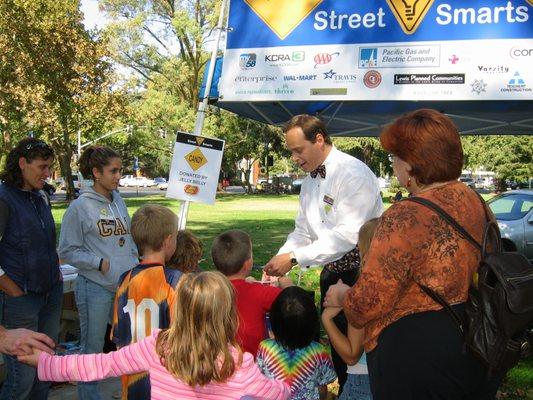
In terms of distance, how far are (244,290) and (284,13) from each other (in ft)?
9.20

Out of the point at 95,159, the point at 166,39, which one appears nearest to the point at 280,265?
the point at 95,159

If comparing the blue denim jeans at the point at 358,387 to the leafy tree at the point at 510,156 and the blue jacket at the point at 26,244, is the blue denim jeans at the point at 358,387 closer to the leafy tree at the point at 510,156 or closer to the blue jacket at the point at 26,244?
the blue jacket at the point at 26,244

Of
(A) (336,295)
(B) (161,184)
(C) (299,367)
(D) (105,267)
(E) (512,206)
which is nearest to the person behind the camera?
(A) (336,295)

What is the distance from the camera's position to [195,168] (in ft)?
16.6

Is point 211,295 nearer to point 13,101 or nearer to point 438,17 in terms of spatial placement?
point 438,17

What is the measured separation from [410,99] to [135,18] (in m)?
38.2

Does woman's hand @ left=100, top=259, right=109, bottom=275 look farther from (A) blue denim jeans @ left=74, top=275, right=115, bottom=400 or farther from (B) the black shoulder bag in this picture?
(B) the black shoulder bag

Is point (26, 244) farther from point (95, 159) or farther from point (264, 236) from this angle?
point (264, 236)

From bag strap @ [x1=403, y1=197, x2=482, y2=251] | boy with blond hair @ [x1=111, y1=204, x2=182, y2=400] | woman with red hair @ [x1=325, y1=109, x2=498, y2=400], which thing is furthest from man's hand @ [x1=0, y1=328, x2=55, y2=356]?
bag strap @ [x1=403, y1=197, x2=482, y2=251]

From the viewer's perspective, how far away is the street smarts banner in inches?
170

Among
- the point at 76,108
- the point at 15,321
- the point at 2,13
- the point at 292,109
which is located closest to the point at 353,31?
Result: the point at 292,109

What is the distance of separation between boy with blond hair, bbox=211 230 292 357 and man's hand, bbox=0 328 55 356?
0.97 metres

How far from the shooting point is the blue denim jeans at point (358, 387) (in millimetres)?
2771

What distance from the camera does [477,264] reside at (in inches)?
79.3
